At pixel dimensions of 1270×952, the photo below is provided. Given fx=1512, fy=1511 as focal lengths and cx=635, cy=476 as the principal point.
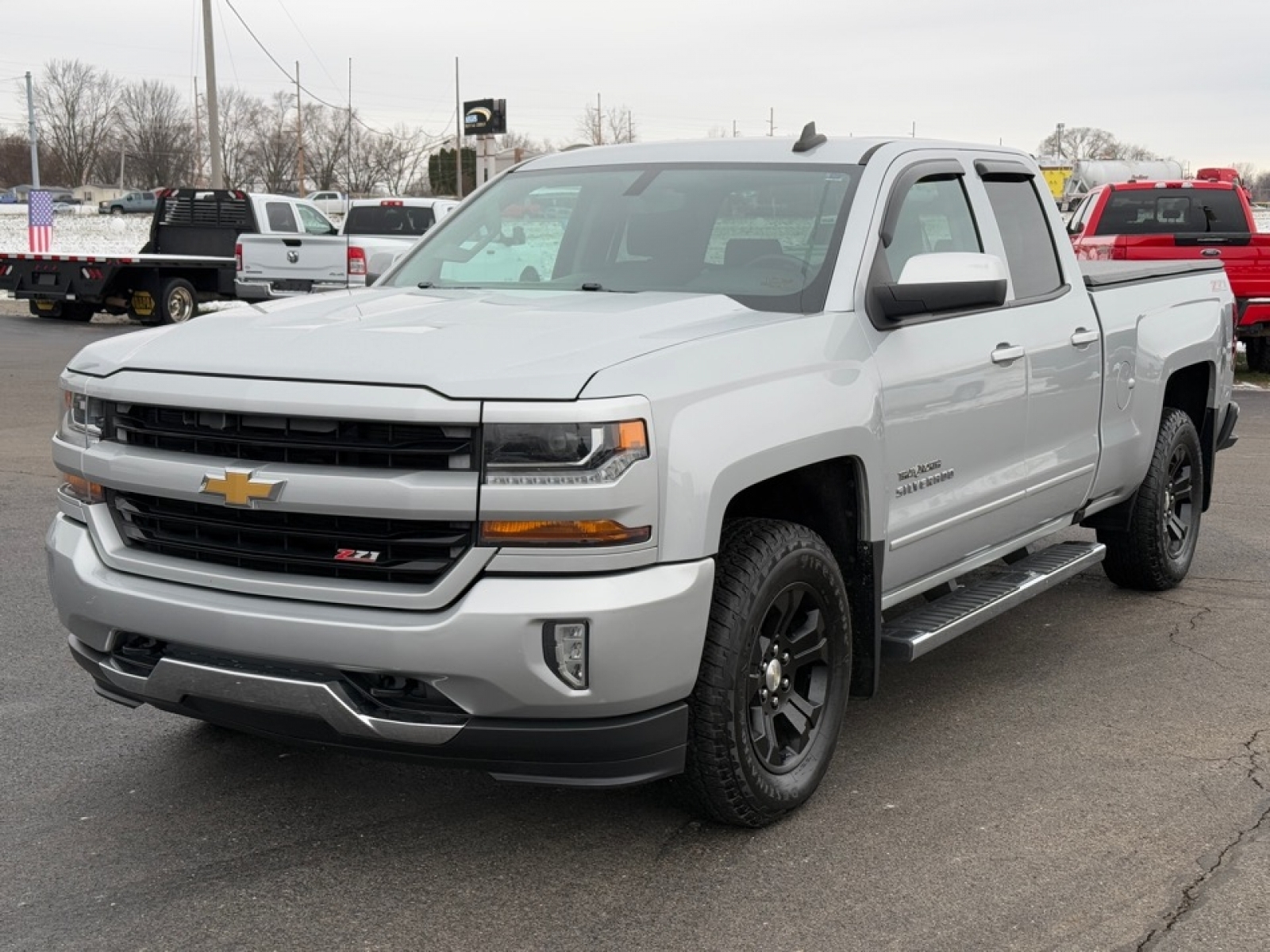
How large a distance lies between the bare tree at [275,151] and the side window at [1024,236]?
9446 cm

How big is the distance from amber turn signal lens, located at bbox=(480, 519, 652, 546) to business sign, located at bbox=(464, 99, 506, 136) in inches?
Result: 1982

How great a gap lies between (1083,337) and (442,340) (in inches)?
114

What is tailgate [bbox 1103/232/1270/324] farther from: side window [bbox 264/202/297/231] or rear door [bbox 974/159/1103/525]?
side window [bbox 264/202/297/231]

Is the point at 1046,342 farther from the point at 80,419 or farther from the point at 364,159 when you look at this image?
the point at 364,159

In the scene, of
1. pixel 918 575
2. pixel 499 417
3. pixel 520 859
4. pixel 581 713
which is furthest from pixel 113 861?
pixel 918 575

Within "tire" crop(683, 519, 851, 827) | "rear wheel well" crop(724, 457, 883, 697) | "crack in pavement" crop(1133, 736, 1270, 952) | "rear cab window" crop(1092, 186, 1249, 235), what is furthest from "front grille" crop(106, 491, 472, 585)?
"rear cab window" crop(1092, 186, 1249, 235)

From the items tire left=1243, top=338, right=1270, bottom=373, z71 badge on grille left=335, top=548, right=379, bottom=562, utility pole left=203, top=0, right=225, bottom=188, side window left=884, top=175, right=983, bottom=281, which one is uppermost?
utility pole left=203, top=0, right=225, bottom=188

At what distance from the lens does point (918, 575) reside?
4855mm

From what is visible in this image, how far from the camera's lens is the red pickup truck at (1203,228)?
50.4 ft

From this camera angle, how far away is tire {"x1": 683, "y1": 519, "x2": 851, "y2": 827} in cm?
379

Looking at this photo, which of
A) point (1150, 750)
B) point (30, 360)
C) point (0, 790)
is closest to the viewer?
point (0, 790)

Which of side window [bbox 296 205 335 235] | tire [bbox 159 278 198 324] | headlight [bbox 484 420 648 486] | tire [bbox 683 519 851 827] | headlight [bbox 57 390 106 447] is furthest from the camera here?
side window [bbox 296 205 335 235]

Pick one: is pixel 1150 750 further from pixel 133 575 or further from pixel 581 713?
pixel 133 575

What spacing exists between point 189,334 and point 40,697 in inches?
73.7
